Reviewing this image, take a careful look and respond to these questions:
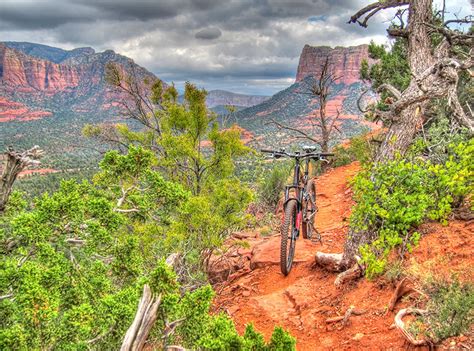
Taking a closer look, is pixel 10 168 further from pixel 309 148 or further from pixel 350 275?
pixel 350 275

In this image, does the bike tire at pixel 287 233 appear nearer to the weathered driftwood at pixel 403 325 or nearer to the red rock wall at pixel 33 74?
the weathered driftwood at pixel 403 325

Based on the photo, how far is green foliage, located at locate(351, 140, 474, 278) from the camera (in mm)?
3969

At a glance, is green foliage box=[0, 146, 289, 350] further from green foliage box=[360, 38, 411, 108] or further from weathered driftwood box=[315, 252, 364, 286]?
green foliage box=[360, 38, 411, 108]

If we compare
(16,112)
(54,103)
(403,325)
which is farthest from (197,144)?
(54,103)

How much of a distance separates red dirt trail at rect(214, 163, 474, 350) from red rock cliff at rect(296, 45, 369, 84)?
10224 centimetres

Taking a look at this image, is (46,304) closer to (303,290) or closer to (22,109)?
(303,290)

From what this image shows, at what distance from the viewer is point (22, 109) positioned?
12100 centimetres

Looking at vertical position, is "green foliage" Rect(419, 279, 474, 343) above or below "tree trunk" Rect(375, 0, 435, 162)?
below

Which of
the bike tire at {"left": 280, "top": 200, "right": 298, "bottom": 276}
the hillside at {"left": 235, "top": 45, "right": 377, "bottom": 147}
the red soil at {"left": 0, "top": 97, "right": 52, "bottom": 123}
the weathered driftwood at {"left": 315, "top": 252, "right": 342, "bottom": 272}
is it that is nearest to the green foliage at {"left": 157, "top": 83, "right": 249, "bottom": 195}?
the bike tire at {"left": 280, "top": 200, "right": 298, "bottom": 276}

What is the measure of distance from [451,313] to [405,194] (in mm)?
1678

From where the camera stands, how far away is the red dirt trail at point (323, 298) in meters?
3.77

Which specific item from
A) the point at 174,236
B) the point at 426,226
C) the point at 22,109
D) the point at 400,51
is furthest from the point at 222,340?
the point at 22,109

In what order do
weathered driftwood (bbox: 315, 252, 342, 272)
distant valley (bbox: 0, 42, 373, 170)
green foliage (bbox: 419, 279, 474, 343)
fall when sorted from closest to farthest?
green foliage (bbox: 419, 279, 474, 343)
weathered driftwood (bbox: 315, 252, 342, 272)
distant valley (bbox: 0, 42, 373, 170)

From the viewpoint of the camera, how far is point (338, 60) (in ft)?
355
